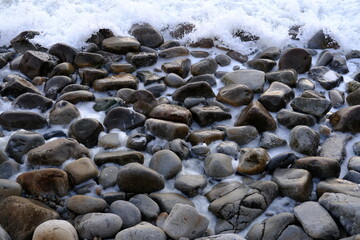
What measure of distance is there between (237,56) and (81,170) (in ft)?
6.82

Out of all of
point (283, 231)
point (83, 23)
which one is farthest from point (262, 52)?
point (283, 231)

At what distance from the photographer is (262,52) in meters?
4.01

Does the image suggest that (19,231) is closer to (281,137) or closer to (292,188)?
(292,188)

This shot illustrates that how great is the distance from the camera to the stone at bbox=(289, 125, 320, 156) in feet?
9.09

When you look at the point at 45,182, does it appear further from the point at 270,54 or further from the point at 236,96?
the point at 270,54

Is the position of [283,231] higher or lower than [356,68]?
lower

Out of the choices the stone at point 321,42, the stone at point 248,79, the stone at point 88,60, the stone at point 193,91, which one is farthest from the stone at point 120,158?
the stone at point 321,42

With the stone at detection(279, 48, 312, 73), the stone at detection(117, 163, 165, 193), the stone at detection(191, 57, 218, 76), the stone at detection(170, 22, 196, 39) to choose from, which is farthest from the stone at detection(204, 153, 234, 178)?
the stone at detection(170, 22, 196, 39)

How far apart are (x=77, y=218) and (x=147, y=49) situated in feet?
7.01

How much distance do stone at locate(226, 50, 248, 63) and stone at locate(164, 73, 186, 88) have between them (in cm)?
71

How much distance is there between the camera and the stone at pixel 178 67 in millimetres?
3656

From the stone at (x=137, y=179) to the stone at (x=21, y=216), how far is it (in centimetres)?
42

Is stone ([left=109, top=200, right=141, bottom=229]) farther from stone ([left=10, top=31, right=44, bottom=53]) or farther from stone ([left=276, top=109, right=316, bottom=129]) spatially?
stone ([left=10, top=31, right=44, bottom=53])

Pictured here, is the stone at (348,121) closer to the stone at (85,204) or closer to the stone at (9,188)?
the stone at (85,204)
